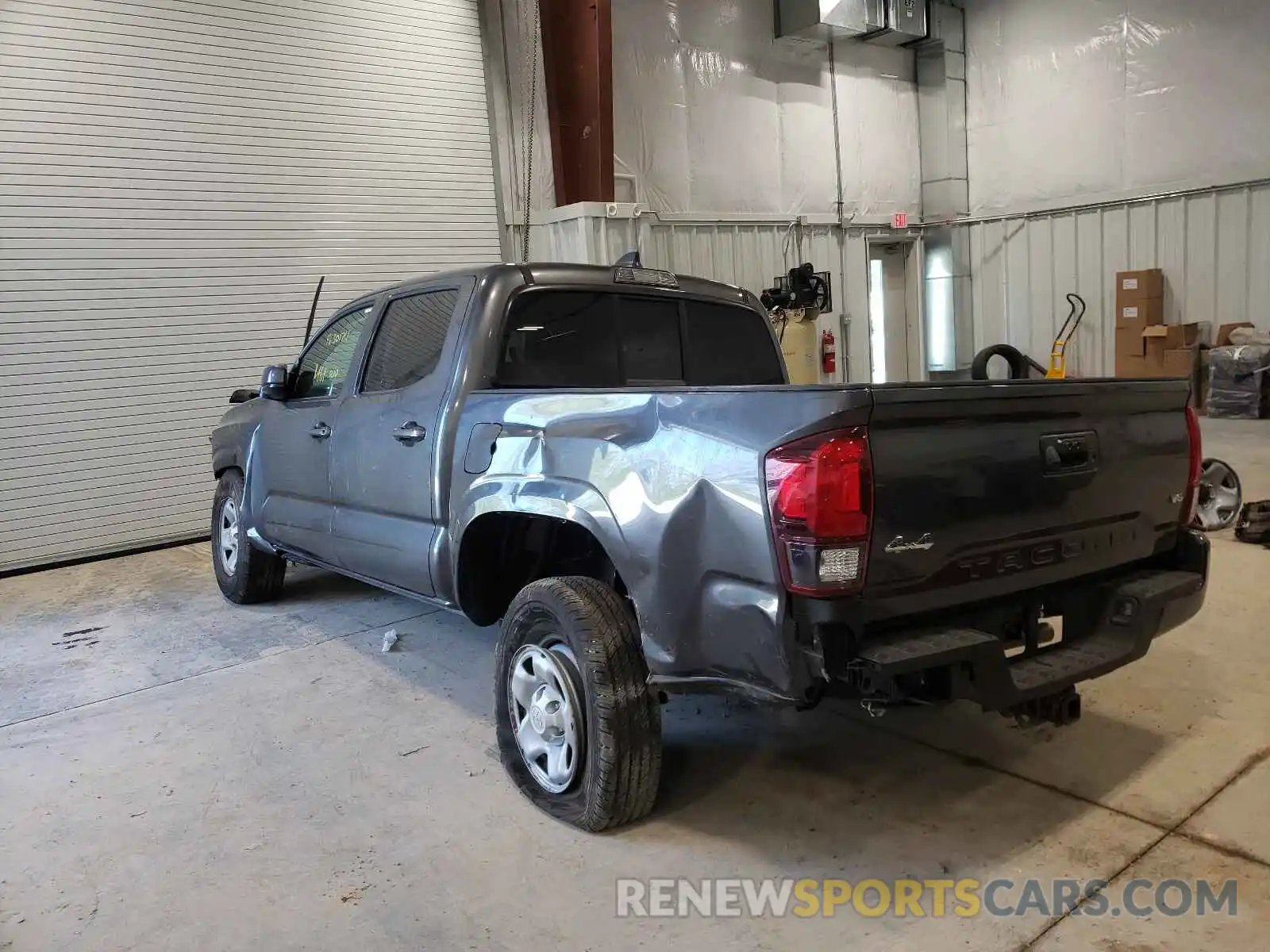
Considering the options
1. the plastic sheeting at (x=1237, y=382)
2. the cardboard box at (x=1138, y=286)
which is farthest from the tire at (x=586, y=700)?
the cardboard box at (x=1138, y=286)

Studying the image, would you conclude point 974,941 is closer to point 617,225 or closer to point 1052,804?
point 1052,804

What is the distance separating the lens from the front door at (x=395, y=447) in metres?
3.63

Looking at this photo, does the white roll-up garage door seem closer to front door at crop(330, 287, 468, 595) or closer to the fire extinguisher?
front door at crop(330, 287, 468, 595)

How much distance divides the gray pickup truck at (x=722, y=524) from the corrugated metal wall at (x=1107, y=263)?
1056cm

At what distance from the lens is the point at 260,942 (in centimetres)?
242

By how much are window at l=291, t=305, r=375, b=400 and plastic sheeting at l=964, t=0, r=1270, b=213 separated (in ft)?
38.0

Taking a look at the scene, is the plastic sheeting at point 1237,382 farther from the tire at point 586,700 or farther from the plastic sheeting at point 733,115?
the tire at point 586,700

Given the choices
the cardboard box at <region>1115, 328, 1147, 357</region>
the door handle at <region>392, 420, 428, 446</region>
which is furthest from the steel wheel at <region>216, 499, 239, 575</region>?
the cardboard box at <region>1115, 328, 1147, 357</region>

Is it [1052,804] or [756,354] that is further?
[756,354]

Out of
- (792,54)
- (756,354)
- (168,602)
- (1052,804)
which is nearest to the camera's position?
(1052,804)

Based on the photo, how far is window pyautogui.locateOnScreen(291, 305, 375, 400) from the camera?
448 cm

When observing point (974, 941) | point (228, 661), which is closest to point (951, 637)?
point (974, 941)

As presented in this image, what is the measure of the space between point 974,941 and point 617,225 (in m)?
8.50

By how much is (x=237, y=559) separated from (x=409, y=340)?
2.54 meters
